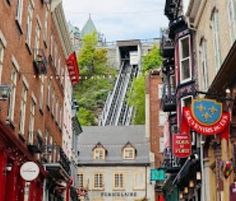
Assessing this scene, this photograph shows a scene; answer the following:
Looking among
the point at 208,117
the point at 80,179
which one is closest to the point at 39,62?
the point at 208,117

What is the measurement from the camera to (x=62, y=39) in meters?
32.4

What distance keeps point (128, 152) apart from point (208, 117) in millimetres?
38587

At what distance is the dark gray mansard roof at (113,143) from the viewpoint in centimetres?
5069

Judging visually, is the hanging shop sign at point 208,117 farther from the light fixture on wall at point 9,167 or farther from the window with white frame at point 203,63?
the light fixture on wall at point 9,167

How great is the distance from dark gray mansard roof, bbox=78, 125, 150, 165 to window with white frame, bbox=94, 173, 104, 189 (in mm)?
1197

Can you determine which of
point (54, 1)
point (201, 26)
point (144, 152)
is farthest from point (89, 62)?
point (201, 26)

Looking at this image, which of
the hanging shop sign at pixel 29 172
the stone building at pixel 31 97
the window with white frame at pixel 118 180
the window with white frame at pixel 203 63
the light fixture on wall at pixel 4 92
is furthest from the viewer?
the window with white frame at pixel 118 180

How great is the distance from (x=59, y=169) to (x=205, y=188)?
7.77 meters

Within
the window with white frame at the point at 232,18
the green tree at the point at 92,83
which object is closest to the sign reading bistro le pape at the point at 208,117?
the window with white frame at the point at 232,18

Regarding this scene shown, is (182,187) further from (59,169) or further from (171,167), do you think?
(59,169)

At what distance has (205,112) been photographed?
514 inches

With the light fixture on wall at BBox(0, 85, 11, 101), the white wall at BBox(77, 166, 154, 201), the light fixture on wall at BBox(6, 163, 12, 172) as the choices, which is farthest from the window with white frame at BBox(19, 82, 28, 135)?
the white wall at BBox(77, 166, 154, 201)

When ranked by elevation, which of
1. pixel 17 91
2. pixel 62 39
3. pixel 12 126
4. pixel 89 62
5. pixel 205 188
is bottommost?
pixel 205 188

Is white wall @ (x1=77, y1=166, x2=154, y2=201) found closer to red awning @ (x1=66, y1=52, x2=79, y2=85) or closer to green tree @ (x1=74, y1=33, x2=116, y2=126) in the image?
red awning @ (x1=66, y1=52, x2=79, y2=85)
